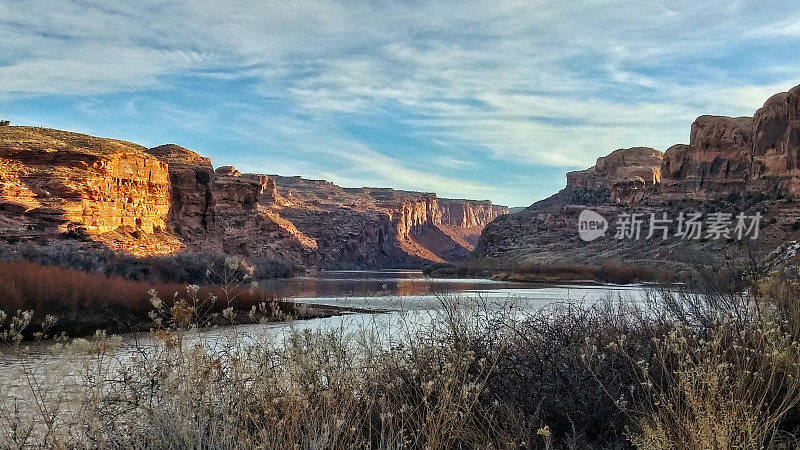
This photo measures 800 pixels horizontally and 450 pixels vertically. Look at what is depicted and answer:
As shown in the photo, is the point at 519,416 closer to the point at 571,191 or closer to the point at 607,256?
the point at 607,256

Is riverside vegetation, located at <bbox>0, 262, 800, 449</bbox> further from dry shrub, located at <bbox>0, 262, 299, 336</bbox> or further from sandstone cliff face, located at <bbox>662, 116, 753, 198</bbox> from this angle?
sandstone cliff face, located at <bbox>662, 116, 753, 198</bbox>

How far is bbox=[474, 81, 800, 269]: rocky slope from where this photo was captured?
54.5 meters

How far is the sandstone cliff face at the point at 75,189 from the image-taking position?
44.1 metres

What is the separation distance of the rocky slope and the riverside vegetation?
33403 mm

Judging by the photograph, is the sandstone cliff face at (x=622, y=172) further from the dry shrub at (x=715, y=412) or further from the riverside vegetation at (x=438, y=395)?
the dry shrub at (x=715, y=412)

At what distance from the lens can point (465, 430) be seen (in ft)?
15.5

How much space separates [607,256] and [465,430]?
67.7 meters

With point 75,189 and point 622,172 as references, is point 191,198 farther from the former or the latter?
point 622,172

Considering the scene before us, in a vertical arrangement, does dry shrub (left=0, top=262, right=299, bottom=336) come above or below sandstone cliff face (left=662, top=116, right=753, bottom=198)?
below

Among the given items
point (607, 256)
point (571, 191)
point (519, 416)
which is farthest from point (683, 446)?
point (571, 191)

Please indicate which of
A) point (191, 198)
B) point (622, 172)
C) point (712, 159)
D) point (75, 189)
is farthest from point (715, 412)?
point (622, 172)

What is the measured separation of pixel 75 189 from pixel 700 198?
242 feet

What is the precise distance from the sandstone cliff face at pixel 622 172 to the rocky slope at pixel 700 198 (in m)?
0.95

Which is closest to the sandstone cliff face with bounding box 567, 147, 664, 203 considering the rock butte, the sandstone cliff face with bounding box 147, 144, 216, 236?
the rock butte
